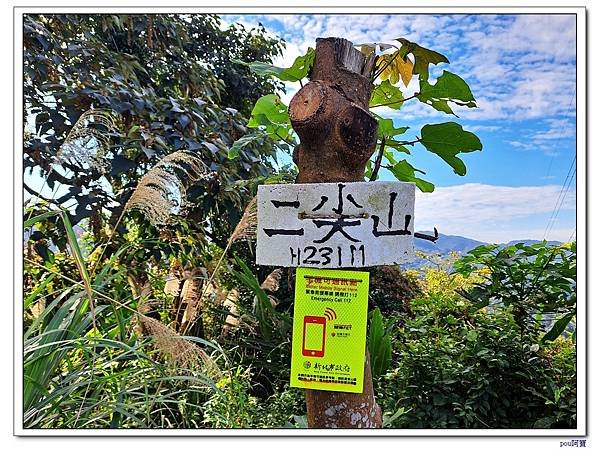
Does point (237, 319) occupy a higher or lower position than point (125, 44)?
lower

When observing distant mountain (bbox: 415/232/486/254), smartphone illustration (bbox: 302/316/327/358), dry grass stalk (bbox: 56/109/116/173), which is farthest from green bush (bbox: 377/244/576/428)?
dry grass stalk (bbox: 56/109/116/173)

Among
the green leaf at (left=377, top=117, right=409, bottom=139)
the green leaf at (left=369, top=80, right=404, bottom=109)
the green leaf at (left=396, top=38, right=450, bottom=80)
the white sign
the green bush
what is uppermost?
the green leaf at (left=396, top=38, right=450, bottom=80)

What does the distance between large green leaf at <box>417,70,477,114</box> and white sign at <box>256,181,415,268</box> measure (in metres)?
0.21

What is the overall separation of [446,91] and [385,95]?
159 mm

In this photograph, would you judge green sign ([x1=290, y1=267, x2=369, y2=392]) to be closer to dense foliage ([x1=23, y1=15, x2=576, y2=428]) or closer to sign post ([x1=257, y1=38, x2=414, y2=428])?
sign post ([x1=257, y1=38, x2=414, y2=428])

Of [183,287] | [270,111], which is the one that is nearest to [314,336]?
[270,111]

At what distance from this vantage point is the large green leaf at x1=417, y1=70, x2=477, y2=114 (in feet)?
3.46

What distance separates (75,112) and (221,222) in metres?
0.85

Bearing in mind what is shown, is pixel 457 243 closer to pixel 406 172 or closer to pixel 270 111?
pixel 406 172

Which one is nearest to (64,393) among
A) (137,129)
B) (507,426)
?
(137,129)

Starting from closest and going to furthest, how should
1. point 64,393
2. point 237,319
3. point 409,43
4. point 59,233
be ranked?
point 409,43 < point 64,393 < point 59,233 < point 237,319

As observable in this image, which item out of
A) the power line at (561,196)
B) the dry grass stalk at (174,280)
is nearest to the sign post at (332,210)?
the power line at (561,196)

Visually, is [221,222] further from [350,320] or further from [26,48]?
[350,320]
